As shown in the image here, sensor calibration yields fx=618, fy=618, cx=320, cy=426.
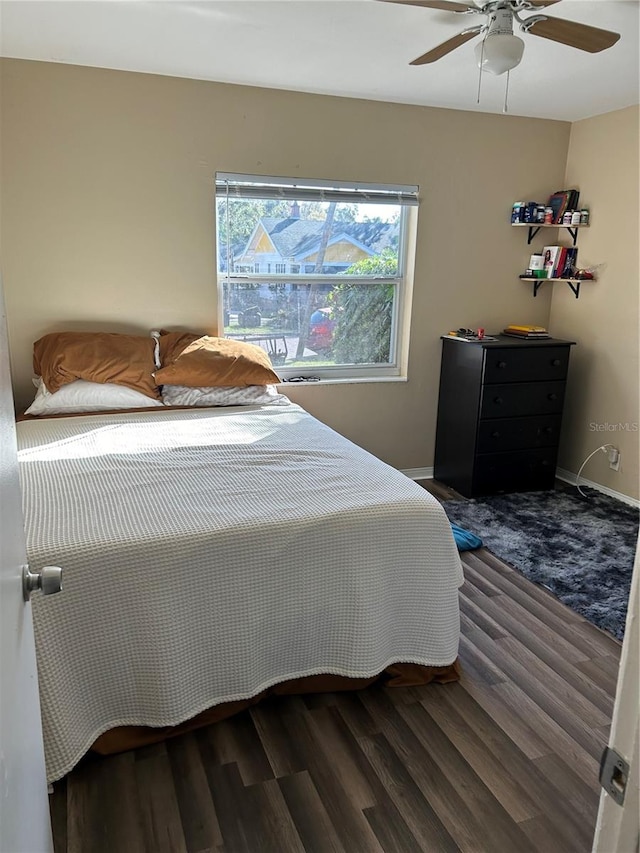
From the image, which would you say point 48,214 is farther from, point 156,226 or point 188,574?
point 188,574

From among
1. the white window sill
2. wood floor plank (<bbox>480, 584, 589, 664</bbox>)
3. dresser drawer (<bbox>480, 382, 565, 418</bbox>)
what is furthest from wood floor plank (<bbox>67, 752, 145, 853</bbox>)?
dresser drawer (<bbox>480, 382, 565, 418</bbox>)

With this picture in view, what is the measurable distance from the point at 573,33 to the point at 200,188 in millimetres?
1962

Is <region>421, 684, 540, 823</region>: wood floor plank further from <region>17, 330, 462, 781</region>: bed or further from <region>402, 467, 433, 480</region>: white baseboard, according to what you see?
<region>402, 467, 433, 480</region>: white baseboard

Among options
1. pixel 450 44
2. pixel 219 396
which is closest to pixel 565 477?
pixel 219 396

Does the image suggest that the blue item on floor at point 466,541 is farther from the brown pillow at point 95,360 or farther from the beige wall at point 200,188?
the brown pillow at point 95,360

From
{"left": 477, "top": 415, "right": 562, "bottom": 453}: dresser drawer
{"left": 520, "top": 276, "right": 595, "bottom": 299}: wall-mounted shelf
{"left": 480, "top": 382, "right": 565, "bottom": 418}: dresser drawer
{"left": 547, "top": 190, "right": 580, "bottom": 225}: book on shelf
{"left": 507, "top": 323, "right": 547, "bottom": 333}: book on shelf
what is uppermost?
{"left": 547, "top": 190, "right": 580, "bottom": 225}: book on shelf

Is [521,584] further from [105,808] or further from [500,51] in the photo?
[500,51]

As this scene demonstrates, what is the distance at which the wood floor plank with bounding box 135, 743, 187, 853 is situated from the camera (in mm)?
1527

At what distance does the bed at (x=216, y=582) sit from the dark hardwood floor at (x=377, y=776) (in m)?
0.12

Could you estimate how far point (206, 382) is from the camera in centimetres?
319

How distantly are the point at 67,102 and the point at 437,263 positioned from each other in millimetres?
2237

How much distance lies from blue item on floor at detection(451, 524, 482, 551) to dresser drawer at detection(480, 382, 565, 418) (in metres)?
0.82

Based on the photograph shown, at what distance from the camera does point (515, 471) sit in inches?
153

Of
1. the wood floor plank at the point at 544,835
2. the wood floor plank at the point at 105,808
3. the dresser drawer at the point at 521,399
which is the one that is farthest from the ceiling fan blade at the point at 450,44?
the wood floor plank at the point at 105,808
